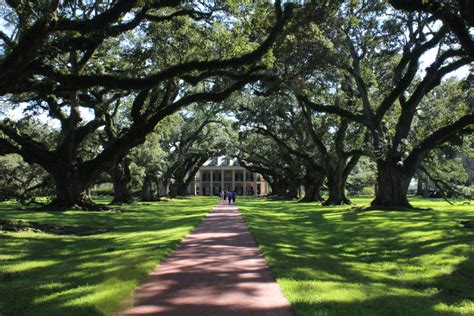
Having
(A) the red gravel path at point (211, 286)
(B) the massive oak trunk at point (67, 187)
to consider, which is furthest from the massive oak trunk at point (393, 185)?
(A) the red gravel path at point (211, 286)

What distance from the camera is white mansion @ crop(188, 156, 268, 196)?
113 m

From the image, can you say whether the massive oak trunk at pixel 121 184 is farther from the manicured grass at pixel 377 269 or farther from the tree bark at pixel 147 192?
the manicured grass at pixel 377 269

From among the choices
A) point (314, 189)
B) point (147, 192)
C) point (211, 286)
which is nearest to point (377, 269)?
point (211, 286)

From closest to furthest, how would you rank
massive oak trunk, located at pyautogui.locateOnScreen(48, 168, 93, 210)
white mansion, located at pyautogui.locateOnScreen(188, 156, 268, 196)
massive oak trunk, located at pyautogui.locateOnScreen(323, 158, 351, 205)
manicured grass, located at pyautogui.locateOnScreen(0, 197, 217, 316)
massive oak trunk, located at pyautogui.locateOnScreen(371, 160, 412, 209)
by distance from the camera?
manicured grass, located at pyautogui.locateOnScreen(0, 197, 217, 316)
massive oak trunk, located at pyautogui.locateOnScreen(48, 168, 93, 210)
massive oak trunk, located at pyautogui.locateOnScreen(371, 160, 412, 209)
massive oak trunk, located at pyautogui.locateOnScreen(323, 158, 351, 205)
white mansion, located at pyautogui.locateOnScreen(188, 156, 268, 196)

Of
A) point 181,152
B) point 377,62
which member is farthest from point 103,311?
point 181,152

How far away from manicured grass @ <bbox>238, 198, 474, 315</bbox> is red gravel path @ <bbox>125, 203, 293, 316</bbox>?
314 millimetres

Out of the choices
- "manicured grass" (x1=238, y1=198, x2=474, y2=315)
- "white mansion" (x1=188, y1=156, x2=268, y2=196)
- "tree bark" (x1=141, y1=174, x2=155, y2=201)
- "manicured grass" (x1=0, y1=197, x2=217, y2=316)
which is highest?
"white mansion" (x1=188, y1=156, x2=268, y2=196)

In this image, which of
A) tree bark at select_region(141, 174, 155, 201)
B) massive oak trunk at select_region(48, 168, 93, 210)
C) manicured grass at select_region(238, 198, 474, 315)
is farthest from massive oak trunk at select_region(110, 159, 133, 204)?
manicured grass at select_region(238, 198, 474, 315)

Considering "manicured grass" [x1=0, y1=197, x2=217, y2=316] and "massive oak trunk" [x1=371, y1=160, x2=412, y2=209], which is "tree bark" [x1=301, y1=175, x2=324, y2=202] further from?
"manicured grass" [x1=0, y1=197, x2=217, y2=316]

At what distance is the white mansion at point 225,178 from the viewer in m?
113

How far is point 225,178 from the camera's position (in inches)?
4523

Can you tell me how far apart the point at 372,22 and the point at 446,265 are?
19.9m

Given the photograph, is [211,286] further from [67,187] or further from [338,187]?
[338,187]

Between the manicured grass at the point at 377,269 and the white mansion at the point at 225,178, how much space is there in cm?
9564
